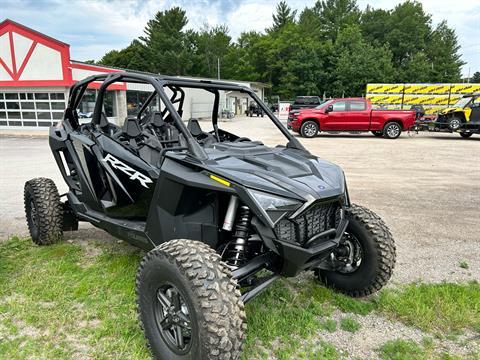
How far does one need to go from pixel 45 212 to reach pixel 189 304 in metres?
2.71

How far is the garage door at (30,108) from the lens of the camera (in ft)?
66.1

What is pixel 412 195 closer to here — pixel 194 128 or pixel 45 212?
pixel 194 128

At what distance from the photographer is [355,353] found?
2.58 meters

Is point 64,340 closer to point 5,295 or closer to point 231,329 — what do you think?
point 5,295

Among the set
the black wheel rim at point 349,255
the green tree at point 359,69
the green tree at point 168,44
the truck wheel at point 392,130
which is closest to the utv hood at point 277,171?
the black wheel rim at point 349,255

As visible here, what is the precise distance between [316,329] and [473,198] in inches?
212

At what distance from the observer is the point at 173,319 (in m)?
2.28

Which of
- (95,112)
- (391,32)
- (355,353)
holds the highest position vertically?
(391,32)

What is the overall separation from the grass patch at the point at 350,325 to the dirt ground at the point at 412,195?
0.90 metres

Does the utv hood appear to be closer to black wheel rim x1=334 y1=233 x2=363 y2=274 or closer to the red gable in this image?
black wheel rim x1=334 y1=233 x2=363 y2=274

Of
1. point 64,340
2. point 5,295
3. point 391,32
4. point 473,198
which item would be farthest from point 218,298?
point 391,32

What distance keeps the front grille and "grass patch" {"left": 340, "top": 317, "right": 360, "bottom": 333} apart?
78 cm

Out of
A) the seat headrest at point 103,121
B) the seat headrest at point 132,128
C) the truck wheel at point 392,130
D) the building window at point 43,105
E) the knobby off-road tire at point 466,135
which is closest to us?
the seat headrest at point 132,128

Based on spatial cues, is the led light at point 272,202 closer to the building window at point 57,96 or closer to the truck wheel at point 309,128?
the truck wheel at point 309,128
